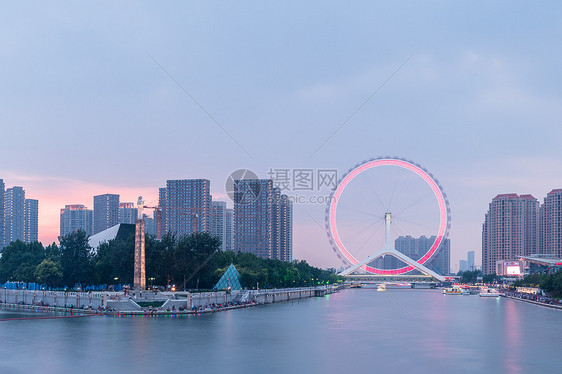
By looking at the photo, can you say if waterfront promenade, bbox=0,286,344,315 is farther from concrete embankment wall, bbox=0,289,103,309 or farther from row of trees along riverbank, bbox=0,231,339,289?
row of trees along riverbank, bbox=0,231,339,289

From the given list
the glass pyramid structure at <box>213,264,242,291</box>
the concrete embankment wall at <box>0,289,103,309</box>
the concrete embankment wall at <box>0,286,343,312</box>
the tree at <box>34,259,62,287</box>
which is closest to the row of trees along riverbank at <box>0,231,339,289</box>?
the tree at <box>34,259,62,287</box>

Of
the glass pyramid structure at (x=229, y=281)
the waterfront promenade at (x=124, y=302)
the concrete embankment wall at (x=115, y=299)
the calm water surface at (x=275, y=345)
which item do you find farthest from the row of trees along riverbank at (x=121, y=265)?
the calm water surface at (x=275, y=345)

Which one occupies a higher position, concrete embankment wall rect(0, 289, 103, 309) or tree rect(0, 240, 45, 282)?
tree rect(0, 240, 45, 282)

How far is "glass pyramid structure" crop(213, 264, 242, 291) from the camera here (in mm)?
109688

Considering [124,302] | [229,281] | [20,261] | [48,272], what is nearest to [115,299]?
[124,302]

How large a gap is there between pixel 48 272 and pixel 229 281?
30.5 meters

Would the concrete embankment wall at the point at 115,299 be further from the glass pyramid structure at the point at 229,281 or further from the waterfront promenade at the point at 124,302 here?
the glass pyramid structure at the point at 229,281

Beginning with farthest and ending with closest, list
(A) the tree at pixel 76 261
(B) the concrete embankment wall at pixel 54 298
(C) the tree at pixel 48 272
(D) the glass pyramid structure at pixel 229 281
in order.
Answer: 1. (D) the glass pyramid structure at pixel 229 281
2. (A) the tree at pixel 76 261
3. (C) the tree at pixel 48 272
4. (B) the concrete embankment wall at pixel 54 298

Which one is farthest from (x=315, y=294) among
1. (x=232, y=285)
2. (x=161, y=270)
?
(x=161, y=270)

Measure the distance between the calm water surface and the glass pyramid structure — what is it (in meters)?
22.7

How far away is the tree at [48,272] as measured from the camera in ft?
345

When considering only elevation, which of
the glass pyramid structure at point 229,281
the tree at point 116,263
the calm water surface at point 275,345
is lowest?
the calm water surface at point 275,345

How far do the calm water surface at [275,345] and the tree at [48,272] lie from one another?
65.1 ft

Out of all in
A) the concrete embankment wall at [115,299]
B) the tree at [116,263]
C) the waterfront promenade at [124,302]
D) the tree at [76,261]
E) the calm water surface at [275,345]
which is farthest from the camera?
the tree at [76,261]
